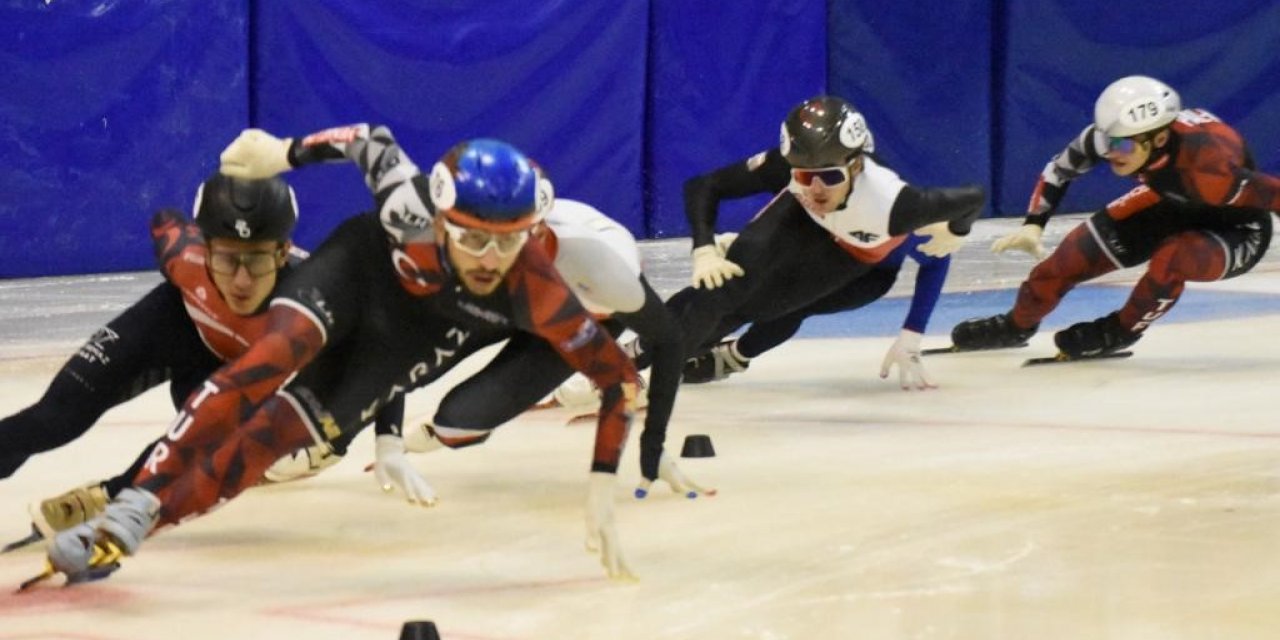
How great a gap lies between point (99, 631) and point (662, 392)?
190cm

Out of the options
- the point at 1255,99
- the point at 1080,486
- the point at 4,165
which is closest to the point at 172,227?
the point at 1080,486

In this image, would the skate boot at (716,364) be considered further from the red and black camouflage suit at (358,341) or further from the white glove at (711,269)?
the red and black camouflage suit at (358,341)

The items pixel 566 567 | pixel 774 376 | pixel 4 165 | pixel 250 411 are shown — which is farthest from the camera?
pixel 4 165

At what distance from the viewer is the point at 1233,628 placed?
14.8 feet

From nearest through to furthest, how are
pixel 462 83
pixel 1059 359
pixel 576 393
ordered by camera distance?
pixel 576 393 < pixel 1059 359 < pixel 462 83

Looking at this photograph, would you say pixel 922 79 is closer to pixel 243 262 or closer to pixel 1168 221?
pixel 1168 221

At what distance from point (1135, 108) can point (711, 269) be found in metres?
2.33

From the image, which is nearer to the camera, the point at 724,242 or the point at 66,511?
the point at 66,511

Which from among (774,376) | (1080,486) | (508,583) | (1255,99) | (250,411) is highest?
(250,411)

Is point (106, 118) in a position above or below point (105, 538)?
below

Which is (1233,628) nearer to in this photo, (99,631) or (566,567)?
(566,567)

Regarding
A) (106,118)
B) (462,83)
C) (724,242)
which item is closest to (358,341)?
(724,242)

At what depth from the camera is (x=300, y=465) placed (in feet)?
20.2

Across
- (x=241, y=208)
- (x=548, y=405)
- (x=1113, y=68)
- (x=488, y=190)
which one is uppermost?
(x=488, y=190)
